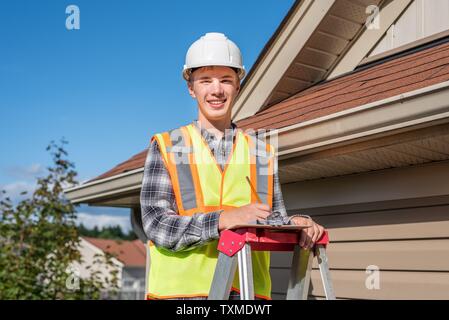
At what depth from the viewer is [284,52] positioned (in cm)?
553

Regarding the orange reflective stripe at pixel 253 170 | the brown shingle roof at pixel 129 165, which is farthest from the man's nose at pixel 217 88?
the brown shingle roof at pixel 129 165

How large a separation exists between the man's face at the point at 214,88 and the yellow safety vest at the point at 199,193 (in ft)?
0.35

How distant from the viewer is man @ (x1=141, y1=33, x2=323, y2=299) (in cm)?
230

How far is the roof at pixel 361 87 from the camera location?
3.63 metres

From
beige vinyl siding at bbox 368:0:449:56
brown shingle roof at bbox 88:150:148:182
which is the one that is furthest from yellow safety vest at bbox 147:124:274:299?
brown shingle roof at bbox 88:150:148:182

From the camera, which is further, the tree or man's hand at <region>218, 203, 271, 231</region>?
the tree

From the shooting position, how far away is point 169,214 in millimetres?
2354

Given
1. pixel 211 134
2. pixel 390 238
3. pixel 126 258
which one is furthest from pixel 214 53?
pixel 126 258

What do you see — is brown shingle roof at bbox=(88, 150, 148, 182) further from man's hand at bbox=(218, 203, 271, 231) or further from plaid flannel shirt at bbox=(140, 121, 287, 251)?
man's hand at bbox=(218, 203, 271, 231)

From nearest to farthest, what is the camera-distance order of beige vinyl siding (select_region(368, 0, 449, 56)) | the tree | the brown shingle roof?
beige vinyl siding (select_region(368, 0, 449, 56)) → the brown shingle roof → the tree

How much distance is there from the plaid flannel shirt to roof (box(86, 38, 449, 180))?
4.45 feet
